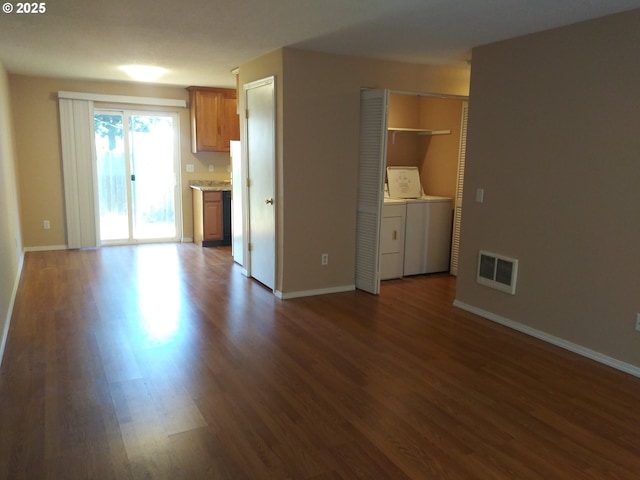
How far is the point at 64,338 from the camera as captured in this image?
3564mm

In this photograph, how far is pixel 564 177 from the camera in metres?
3.49

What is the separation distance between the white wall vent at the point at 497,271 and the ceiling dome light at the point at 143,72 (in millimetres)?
4146

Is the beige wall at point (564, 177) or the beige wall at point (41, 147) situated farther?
the beige wall at point (41, 147)

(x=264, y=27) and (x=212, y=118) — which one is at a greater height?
(x=264, y=27)

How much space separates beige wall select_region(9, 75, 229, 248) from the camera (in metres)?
6.34

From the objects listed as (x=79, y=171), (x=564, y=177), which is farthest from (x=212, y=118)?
(x=564, y=177)

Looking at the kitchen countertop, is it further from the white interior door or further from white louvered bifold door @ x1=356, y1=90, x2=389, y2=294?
white louvered bifold door @ x1=356, y1=90, x2=389, y2=294

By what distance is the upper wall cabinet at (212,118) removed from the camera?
7064mm

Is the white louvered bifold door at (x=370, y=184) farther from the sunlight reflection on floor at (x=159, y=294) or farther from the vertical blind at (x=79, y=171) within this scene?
the vertical blind at (x=79, y=171)

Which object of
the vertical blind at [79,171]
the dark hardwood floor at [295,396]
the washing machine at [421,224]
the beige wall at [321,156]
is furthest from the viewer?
the vertical blind at [79,171]

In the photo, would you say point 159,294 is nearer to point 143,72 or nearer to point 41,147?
point 143,72

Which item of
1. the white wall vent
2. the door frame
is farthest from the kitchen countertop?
the white wall vent

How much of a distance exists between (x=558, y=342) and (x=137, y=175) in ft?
20.1

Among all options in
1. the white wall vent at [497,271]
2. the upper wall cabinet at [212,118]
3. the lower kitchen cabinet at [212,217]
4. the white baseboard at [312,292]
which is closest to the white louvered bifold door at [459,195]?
the white wall vent at [497,271]
